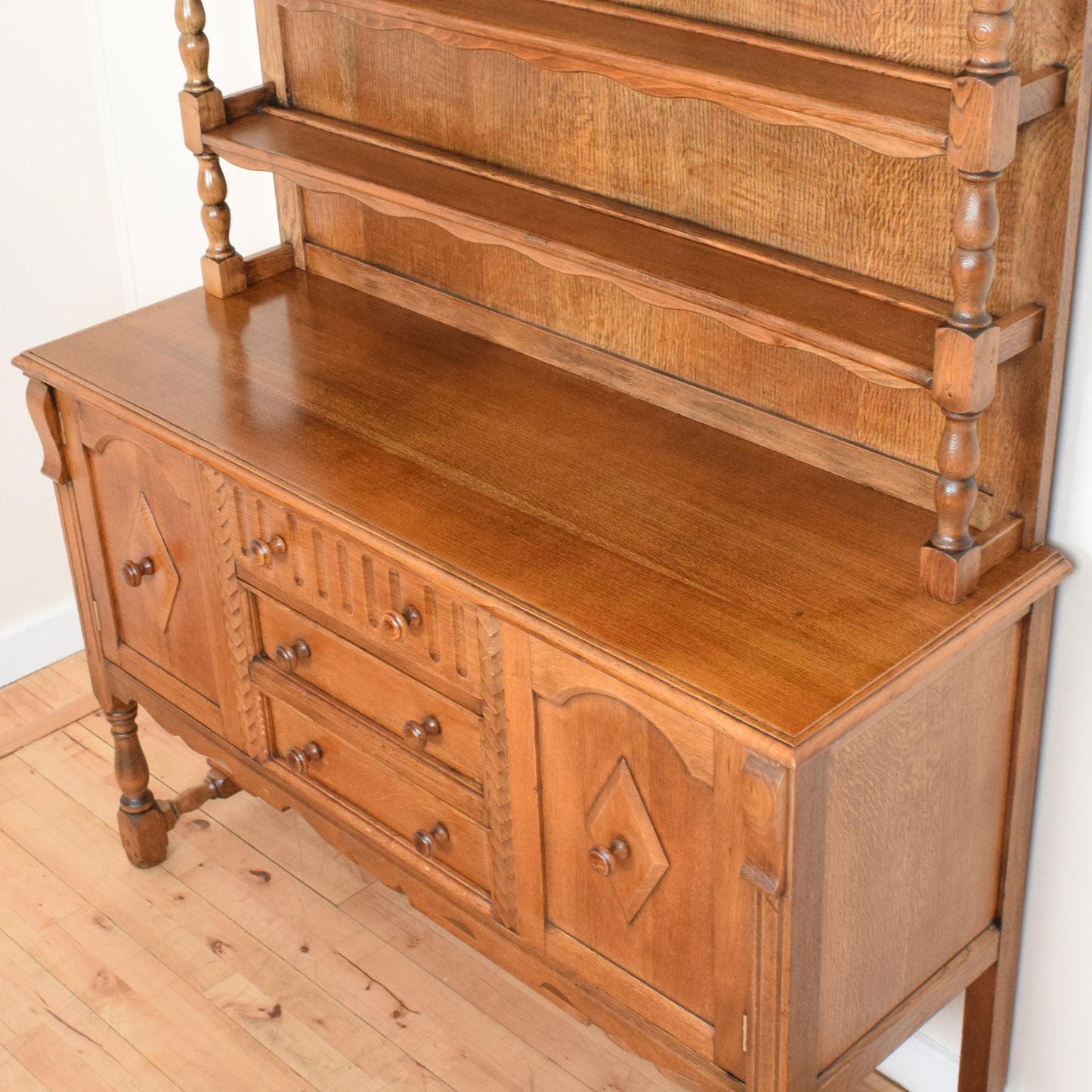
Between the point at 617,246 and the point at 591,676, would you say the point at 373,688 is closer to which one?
the point at 591,676

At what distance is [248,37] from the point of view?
2893 millimetres

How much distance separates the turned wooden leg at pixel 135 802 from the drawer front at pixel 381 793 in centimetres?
50

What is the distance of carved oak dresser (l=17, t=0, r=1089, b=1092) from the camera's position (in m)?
1.74

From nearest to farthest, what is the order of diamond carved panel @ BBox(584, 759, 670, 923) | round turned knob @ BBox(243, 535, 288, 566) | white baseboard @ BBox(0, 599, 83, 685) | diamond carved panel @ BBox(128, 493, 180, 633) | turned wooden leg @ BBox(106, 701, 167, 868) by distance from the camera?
diamond carved panel @ BBox(584, 759, 670, 923) < round turned knob @ BBox(243, 535, 288, 566) < diamond carved panel @ BBox(128, 493, 180, 633) < turned wooden leg @ BBox(106, 701, 167, 868) < white baseboard @ BBox(0, 599, 83, 685)

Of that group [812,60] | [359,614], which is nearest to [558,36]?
[812,60]

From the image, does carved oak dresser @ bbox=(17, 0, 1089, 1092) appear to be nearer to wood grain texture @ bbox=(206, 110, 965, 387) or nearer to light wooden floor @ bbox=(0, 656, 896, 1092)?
wood grain texture @ bbox=(206, 110, 965, 387)

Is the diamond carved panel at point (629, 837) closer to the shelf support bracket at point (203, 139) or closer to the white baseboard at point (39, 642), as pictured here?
the shelf support bracket at point (203, 139)

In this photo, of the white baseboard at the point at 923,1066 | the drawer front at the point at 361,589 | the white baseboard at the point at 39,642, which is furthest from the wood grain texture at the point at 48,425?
the white baseboard at the point at 923,1066

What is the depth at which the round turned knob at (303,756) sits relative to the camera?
240 centimetres

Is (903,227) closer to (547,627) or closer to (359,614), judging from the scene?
(547,627)

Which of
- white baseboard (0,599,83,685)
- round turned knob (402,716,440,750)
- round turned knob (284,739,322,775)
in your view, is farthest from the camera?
white baseboard (0,599,83,685)

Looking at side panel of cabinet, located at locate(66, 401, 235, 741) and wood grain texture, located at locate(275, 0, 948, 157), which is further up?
wood grain texture, located at locate(275, 0, 948, 157)

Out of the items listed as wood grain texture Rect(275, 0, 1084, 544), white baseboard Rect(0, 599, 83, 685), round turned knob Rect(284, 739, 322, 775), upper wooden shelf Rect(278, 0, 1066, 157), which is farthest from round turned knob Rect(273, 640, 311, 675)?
white baseboard Rect(0, 599, 83, 685)

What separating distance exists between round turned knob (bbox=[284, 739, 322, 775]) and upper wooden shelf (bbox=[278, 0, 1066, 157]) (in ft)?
3.54
